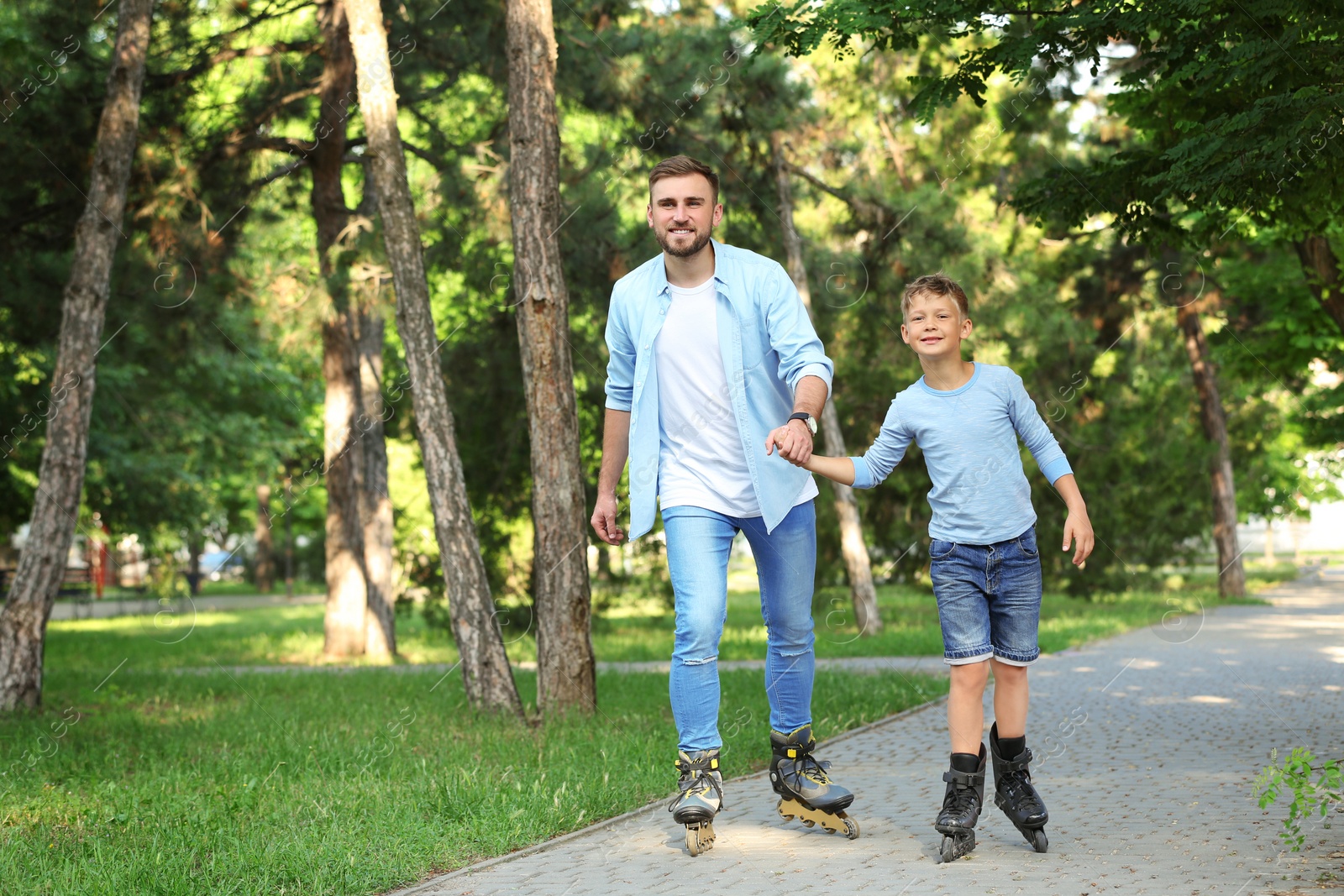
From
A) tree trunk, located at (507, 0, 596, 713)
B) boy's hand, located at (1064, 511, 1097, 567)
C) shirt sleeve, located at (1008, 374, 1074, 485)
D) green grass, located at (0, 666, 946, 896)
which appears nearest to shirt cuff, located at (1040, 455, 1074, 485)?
shirt sleeve, located at (1008, 374, 1074, 485)

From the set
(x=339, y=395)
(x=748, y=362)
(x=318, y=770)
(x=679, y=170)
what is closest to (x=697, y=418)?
(x=748, y=362)

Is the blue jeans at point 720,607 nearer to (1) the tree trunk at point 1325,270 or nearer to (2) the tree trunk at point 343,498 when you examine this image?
(1) the tree trunk at point 1325,270

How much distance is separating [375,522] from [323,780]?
10607 millimetres

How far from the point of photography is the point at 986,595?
4.50m

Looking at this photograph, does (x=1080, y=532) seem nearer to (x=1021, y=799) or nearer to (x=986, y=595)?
(x=986, y=595)

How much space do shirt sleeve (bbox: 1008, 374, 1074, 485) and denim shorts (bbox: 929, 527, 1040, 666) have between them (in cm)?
25

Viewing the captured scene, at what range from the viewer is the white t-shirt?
464 cm

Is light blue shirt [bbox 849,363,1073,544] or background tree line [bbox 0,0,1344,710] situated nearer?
light blue shirt [bbox 849,363,1073,544]

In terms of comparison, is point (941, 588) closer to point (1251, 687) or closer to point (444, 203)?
point (1251, 687)

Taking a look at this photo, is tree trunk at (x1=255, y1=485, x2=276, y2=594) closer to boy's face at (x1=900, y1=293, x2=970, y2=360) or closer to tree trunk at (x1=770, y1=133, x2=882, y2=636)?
tree trunk at (x1=770, y1=133, x2=882, y2=636)

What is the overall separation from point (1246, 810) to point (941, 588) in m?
1.65

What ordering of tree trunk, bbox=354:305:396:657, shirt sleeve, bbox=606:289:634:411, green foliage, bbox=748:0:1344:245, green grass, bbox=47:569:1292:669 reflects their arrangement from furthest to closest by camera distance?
tree trunk, bbox=354:305:396:657 < green grass, bbox=47:569:1292:669 < green foliage, bbox=748:0:1344:245 < shirt sleeve, bbox=606:289:634:411

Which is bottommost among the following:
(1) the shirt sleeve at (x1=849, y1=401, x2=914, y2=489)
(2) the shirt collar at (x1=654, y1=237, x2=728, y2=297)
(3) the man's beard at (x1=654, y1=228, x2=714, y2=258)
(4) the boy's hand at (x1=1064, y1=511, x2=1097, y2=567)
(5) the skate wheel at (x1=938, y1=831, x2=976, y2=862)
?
(5) the skate wheel at (x1=938, y1=831, x2=976, y2=862)

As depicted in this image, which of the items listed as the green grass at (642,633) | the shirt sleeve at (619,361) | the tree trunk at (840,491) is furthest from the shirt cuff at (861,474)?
the tree trunk at (840,491)
